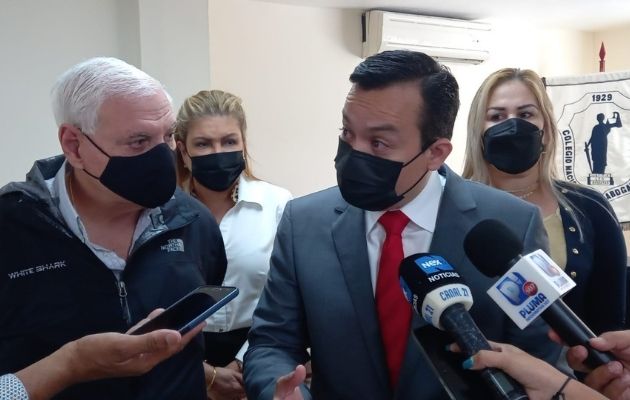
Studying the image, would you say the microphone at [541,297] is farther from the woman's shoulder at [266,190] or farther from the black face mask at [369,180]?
the woman's shoulder at [266,190]

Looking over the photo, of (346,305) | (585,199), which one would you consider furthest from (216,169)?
(585,199)

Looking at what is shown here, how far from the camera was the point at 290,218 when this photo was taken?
1500 millimetres

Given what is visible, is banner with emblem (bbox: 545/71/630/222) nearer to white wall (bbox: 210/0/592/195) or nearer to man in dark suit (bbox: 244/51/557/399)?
white wall (bbox: 210/0/592/195)

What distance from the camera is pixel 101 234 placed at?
150cm

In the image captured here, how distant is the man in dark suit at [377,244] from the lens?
4.28 ft

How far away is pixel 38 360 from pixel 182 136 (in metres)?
1.19

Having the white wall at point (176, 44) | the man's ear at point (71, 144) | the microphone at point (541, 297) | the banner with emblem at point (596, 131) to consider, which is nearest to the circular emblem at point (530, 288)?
the microphone at point (541, 297)

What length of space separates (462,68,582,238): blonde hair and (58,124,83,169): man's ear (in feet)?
4.44

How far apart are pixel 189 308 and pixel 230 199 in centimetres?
108

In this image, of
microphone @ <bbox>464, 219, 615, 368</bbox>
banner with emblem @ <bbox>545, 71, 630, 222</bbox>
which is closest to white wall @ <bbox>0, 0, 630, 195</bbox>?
banner with emblem @ <bbox>545, 71, 630, 222</bbox>

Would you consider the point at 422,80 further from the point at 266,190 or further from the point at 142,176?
the point at 266,190

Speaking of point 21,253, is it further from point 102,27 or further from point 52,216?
point 102,27

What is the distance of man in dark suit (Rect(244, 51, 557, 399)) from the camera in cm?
131

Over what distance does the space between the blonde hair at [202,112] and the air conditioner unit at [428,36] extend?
248 cm
